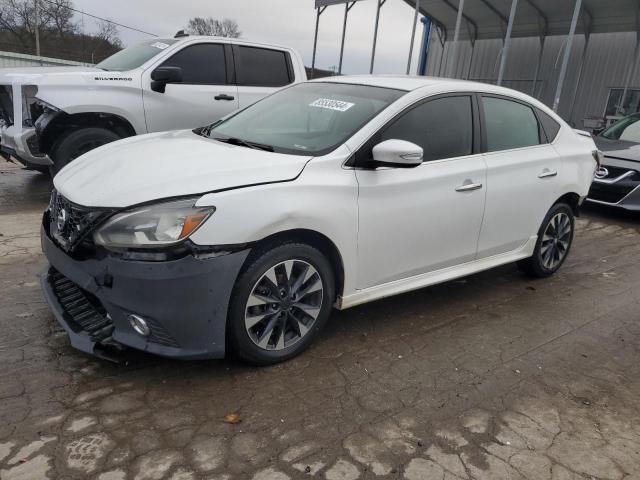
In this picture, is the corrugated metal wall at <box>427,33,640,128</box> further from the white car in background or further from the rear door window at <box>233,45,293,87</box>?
the white car in background

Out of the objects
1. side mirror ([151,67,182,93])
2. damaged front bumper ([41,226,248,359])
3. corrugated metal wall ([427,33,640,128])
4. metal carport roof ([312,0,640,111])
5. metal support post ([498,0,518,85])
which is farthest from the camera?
corrugated metal wall ([427,33,640,128])

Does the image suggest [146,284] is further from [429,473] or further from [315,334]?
[429,473]

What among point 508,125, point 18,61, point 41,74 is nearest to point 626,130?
point 508,125

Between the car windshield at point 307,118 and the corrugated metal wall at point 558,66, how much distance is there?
13.5 metres

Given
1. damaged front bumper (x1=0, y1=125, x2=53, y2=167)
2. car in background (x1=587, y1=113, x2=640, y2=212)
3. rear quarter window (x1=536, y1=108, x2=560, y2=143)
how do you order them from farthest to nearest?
car in background (x1=587, y1=113, x2=640, y2=212), damaged front bumper (x1=0, y1=125, x2=53, y2=167), rear quarter window (x1=536, y1=108, x2=560, y2=143)

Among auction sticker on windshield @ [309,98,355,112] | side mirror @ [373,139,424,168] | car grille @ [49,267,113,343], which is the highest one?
auction sticker on windshield @ [309,98,355,112]

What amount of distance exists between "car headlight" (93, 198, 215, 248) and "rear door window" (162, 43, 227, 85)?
4.46 m

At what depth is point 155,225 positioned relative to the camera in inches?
102

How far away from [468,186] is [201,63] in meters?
4.41

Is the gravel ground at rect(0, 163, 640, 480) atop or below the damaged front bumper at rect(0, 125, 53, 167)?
below

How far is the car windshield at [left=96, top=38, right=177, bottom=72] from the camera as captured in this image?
6.54 metres

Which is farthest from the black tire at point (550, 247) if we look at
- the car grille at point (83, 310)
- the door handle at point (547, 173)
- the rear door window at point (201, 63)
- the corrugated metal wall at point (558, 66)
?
the corrugated metal wall at point (558, 66)

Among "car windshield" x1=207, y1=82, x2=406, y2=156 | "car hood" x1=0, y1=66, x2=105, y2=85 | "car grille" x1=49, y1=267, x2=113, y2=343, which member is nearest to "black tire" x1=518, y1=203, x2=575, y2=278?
"car windshield" x1=207, y1=82, x2=406, y2=156

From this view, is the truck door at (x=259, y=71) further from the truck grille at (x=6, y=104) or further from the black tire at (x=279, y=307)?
the black tire at (x=279, y=307)
